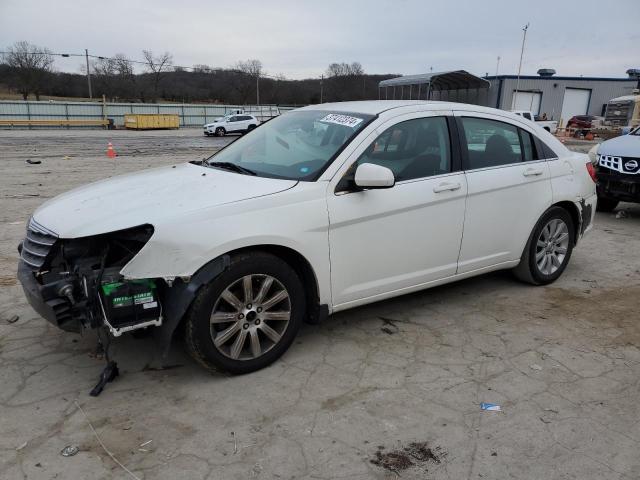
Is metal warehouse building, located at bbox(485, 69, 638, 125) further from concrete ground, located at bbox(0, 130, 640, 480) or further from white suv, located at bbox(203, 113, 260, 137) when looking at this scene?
concrete ground, located at bbox(0, 130, 640, 480)

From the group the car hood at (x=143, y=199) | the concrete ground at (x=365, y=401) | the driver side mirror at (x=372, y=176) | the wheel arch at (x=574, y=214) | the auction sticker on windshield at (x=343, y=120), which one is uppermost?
the auction sticker on windshield at (x=343, y=120)

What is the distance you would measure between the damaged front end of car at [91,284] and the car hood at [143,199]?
0.09 m

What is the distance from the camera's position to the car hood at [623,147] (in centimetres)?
766

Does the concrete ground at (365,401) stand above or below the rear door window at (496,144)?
below

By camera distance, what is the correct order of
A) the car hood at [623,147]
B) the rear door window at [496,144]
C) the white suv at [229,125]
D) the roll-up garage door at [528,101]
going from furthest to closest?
the roll-up garage door at [528,101], the white suv at [229,125], the car hood at [623,147], the rear door window at [496,144]

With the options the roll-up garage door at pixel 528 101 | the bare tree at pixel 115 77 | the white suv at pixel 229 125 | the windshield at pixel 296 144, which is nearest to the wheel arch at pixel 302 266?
the windshield at pixel 296 144

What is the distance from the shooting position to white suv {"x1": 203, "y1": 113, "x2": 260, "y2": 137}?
35.0 m

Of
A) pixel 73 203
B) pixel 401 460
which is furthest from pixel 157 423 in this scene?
pixel 73 203

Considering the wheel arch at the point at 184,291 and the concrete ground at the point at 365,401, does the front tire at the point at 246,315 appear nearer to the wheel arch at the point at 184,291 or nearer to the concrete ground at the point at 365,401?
the wheel arch at the point at 184,291

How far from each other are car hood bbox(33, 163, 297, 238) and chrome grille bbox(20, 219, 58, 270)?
44 mm

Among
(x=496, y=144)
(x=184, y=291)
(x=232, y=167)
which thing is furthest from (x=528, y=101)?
(x=184, y=291)

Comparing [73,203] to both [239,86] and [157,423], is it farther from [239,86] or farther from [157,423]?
[239,86]

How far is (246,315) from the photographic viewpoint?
3199 mm

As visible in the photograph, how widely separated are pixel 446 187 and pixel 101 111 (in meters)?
46.2
